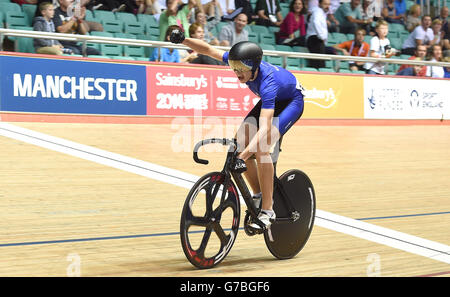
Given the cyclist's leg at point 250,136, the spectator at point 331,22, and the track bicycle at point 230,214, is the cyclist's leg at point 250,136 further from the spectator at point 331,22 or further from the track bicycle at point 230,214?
the spectator at point 331,22

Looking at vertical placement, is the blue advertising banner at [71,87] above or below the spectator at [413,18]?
below

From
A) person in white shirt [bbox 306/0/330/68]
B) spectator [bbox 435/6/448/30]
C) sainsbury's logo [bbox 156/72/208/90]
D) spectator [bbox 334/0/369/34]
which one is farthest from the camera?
spectator [bbox 435/6/448/30]

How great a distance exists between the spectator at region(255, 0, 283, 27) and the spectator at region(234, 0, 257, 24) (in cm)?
12

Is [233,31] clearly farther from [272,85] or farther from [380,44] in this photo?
[272,85]

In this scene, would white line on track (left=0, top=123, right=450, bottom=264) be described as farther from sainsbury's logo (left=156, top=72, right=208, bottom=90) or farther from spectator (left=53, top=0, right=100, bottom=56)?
sainsbury's logo (left=156, top=72, right=208, bottom=90)

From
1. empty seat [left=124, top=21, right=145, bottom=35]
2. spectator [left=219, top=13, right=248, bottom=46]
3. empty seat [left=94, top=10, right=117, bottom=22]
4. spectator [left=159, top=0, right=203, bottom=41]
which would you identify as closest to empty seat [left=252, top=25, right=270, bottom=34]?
spectator [left=219, top=13, right=248, bottom=46]

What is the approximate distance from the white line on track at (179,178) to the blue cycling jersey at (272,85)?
4.46 ft

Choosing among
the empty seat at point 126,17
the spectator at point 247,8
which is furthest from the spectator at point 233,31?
the empty seat at point 126,17

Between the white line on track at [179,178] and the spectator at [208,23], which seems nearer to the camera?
the white line on track at [179,178]

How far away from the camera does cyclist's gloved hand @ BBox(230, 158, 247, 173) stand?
3.79 meters

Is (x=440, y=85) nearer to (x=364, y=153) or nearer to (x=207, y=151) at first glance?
(x=364, y=153)

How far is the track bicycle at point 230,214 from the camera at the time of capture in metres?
3.74

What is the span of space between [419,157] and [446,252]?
4.84 meters

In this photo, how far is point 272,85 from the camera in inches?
155
